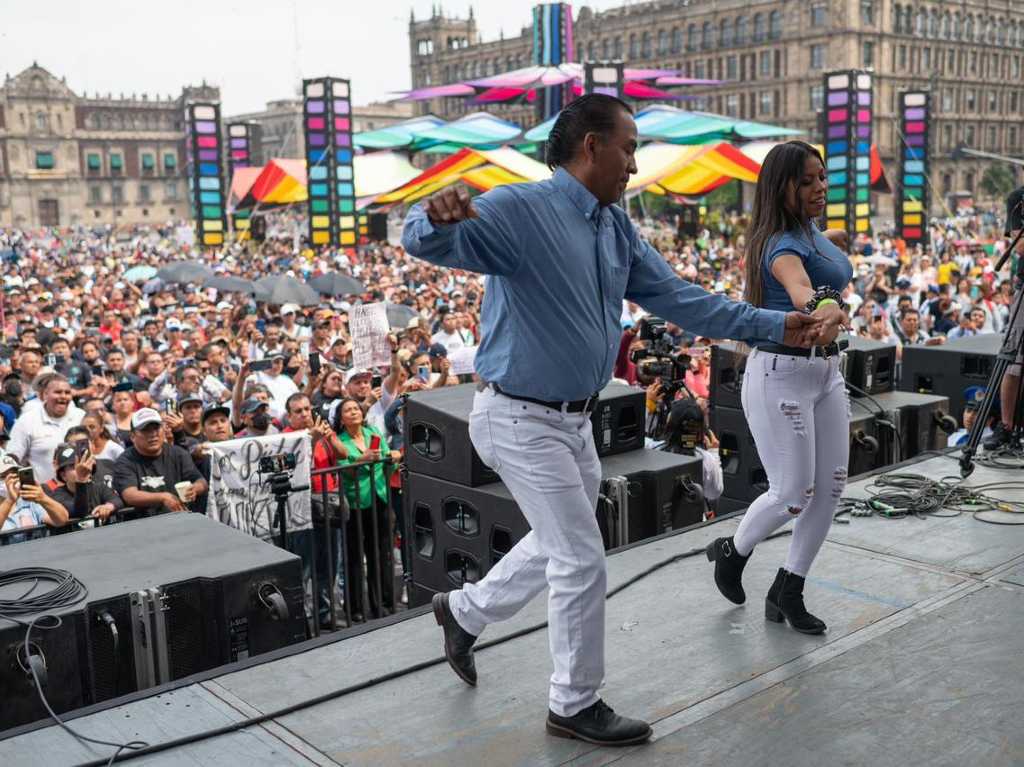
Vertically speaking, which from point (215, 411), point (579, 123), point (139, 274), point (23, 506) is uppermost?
point (579, 123)

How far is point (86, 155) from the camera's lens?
105m

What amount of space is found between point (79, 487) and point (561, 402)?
13.1 feet

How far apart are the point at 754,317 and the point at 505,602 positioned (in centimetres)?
117

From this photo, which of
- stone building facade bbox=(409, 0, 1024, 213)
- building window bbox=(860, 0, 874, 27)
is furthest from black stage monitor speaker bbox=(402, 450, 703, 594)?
building window bbox=(860, 0, 874, 27)

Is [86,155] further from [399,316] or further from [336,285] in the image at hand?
[399,316]

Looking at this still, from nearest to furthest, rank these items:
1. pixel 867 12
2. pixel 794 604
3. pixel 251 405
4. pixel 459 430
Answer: pixel 794 604 → pixel 459 430 → pixel 251 405 → pixel 867 12

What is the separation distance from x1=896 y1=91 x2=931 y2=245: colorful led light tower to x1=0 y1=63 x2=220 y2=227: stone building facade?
296 ft

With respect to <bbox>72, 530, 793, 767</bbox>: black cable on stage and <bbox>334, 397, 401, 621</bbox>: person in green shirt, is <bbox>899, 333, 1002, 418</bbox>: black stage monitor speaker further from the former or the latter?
<bbox>72, 530, 793, 767</bbox>: black cable on stage

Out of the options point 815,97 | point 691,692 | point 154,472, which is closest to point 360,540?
point 154,472

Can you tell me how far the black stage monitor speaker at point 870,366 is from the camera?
742cm

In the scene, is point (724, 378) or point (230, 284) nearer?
point (724, 378)

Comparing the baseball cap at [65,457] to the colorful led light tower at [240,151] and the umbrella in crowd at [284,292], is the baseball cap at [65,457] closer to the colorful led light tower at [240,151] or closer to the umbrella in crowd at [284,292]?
the umbrella in crowd at [284,292]

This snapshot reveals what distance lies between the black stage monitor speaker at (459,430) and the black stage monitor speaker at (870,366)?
81.4 inches

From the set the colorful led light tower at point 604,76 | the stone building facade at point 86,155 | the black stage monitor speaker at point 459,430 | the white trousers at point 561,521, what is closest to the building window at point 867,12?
the colorful led light tower at point 604,76
